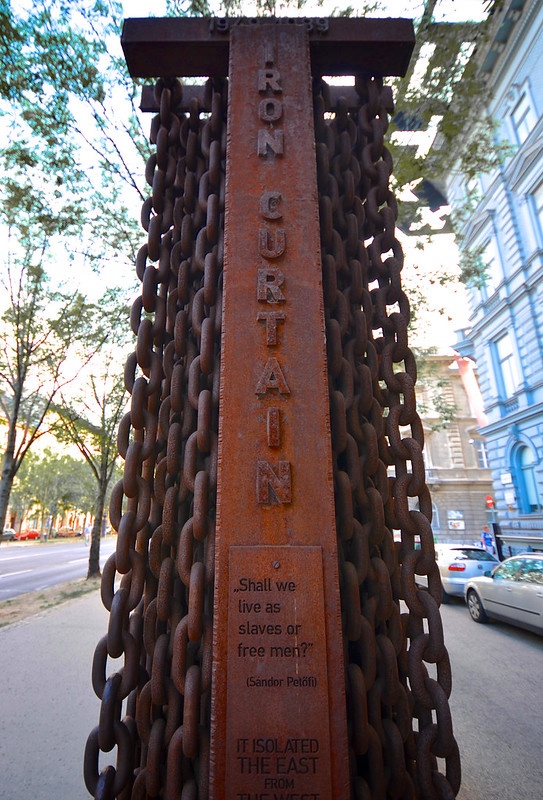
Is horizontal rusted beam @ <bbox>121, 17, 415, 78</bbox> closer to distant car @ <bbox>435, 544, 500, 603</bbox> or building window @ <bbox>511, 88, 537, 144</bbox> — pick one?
distant car @ <bbox>435, 544, 500, 603</bbox>

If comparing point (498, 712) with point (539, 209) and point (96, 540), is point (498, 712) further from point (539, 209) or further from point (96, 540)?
point (539, 209)

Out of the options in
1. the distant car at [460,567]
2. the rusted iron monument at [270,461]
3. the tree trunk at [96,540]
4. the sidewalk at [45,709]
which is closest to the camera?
the rusted iron monument at [270,461]

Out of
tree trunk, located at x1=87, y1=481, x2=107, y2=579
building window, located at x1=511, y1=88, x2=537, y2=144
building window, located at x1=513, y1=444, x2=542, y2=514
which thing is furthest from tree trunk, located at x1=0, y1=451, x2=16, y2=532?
building window, located at x1=511, y1=88, x2=537, y2=144

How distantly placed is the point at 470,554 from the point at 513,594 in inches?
164

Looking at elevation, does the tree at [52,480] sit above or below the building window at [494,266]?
below

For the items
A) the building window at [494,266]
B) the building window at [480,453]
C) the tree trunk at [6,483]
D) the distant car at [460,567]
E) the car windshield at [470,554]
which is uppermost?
the building window at [494,266]

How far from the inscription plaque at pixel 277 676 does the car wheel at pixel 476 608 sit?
973 centimetres

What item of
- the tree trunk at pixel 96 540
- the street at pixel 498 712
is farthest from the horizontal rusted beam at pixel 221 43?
the tree trunk at pixel 96 540

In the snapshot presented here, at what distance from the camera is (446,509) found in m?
31.0

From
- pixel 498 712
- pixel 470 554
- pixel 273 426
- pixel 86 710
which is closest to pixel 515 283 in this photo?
pixel 470 554

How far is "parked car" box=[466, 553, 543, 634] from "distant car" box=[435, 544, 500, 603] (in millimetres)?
1571

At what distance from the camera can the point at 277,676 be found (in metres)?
1.53

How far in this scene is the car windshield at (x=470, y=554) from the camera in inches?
480

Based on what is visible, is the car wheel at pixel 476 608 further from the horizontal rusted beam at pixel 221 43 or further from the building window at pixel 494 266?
the building window at pixel 494 266
